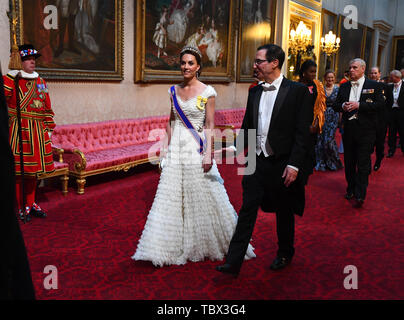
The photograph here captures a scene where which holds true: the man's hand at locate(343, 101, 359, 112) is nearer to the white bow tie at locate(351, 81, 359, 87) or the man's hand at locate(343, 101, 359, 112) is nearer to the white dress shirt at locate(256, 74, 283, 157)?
the white bow tie at locate(351, 81, 359, 87)

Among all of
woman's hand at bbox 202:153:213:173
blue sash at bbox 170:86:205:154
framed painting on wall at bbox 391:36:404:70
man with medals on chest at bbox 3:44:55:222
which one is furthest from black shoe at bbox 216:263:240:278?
→ framed painting on wall at bbox 391:36:404:70

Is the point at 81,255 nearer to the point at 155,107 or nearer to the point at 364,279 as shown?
the point at 364,279

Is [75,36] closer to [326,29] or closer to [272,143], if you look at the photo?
[272,143]

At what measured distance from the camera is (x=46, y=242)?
404cm

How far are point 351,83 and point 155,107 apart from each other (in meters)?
4.14

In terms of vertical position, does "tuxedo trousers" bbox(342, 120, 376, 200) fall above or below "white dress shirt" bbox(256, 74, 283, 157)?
below

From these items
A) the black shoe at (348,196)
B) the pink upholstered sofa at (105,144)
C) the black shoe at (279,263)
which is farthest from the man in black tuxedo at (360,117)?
the pink upholstered sofa at (105,144)

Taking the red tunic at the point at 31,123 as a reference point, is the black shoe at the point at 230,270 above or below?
below

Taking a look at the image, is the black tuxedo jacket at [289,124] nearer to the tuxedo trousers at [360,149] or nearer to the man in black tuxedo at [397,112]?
the tuxedo trousers at [360,149]

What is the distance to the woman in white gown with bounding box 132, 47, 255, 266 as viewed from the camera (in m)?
3.46

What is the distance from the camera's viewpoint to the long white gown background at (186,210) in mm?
3459

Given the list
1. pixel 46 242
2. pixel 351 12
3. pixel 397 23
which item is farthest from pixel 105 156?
pixel 397 23

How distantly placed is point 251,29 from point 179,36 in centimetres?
324

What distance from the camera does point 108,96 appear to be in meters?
7.34
